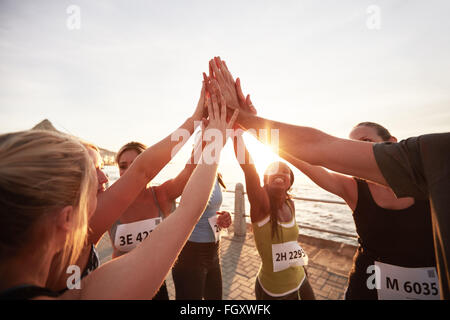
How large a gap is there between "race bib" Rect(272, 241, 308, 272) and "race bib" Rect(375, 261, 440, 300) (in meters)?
0.86

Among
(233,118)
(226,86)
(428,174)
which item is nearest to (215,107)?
(233,118)

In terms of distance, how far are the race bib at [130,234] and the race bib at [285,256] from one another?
1540 mm

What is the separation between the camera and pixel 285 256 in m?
2.48

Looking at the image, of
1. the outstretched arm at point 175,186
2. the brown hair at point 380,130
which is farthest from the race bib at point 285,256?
the brown hair at point 380,130

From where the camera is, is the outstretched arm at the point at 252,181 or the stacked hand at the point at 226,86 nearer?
the stacked hand at the point at 226,86

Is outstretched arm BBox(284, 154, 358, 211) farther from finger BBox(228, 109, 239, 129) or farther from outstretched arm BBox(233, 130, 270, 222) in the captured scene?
finger BBox(228, 109, 239, 129)

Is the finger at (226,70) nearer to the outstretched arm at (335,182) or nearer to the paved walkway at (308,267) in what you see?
the outstretched arm at (335,182)

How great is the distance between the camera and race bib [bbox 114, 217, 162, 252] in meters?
2.46

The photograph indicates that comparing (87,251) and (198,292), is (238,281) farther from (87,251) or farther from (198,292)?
(87,251)

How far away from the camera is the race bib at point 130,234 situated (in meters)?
2.46

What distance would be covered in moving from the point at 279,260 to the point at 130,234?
182 cm

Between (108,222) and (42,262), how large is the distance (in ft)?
2.28
